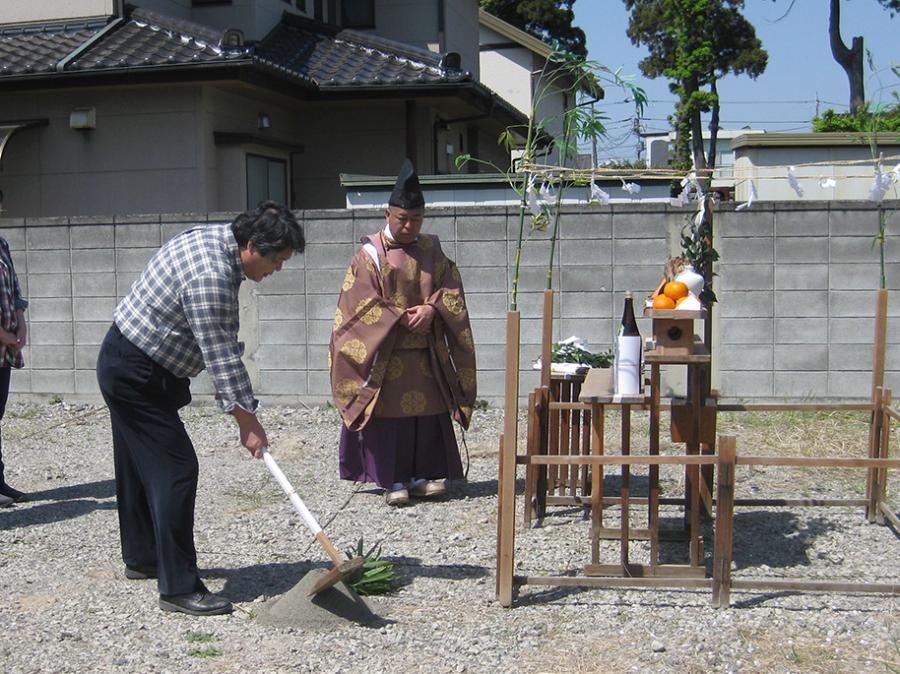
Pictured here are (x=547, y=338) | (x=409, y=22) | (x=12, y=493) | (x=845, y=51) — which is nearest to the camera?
(x=547, y=338)

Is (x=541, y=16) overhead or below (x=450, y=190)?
overhead

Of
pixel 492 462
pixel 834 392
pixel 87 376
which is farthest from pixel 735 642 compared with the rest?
pixel 87 376

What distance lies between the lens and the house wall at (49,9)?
11.6m

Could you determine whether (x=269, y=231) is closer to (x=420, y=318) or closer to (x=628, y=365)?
(x=628, y=365)

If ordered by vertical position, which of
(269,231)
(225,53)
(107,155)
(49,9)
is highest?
(49,9)

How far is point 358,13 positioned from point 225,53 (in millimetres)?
4902

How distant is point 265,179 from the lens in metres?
12.0

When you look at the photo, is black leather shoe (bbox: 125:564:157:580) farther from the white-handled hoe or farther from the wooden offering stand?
the wooden offering stand

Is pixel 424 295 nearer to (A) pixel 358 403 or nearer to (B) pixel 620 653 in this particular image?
(A) pixel 358 403

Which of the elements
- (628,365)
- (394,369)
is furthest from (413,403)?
(628,365)

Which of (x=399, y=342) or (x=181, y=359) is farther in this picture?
(x=399, y=342)

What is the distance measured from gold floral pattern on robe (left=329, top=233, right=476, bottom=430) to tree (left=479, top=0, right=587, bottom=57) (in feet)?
96.6

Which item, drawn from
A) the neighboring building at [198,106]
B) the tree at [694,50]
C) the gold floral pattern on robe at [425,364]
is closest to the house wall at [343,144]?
the neighboring building at [198,106]

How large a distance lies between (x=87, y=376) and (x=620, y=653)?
247 inches
